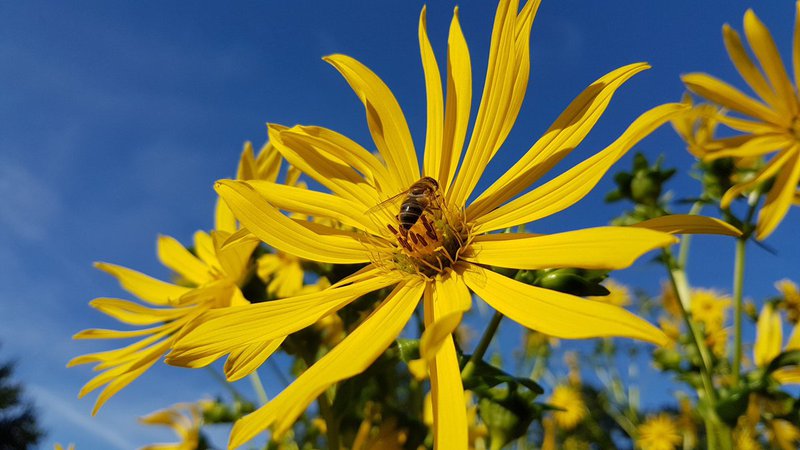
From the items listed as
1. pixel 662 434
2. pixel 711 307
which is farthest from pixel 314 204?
pixel 662 434

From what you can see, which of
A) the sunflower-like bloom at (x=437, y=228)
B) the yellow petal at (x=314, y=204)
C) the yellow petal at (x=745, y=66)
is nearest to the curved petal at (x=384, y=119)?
the sunflower-like bloom at (x=437, y=228)

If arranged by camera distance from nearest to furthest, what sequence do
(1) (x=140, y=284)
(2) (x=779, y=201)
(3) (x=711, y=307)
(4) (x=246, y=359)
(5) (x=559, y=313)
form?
(5) (x=559, y=313) → (4) (x=246, y=359) → (2) (x=779, y=201) → (1) (x=140, y=284) → (3) (x=711, y=307)

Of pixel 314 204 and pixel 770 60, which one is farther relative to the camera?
pixel 770 60

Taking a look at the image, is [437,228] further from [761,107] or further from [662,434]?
[662,434]

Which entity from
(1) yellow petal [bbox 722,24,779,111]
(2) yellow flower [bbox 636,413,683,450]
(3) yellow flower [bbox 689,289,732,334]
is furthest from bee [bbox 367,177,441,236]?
(2) yellow flower [bbox 636,413,683,450]

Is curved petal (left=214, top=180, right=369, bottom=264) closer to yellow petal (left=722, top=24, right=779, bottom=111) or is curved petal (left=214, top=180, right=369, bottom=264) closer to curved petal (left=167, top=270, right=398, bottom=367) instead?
curved petal (left=167, top=270, right=398, bottom=367)

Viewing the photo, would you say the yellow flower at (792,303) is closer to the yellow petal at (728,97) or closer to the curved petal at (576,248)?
the yellow petal at (728,97)

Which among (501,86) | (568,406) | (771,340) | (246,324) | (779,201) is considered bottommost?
(568,406)
